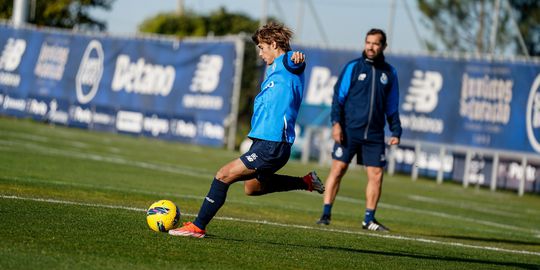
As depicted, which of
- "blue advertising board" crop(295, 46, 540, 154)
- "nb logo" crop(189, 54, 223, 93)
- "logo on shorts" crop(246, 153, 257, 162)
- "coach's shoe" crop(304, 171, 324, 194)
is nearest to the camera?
"logo on shorts" crop(246, 153, 257, 162)

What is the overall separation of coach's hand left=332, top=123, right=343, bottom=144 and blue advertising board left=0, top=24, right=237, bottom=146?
1925 cm

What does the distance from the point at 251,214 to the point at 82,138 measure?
1600 centimetres

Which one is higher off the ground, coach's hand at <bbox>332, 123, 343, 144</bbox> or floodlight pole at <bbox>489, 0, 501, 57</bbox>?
floodlight pole at <bbox>489, 0, 501, 57</bbox>

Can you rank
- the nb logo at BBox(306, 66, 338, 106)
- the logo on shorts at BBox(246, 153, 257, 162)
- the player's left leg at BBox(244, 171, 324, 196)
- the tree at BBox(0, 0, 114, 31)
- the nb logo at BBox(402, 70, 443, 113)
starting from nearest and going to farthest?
the logo on shorts at BBox(246, 153, 257, 162), the player's left leg at BBox(244, 171, 324, 196), the nb logo at BBox(402, 70, 443, 113), the nb logo at BBox(306, 66, 338, 106), the tree at BBox(0, 0, 114, 31)

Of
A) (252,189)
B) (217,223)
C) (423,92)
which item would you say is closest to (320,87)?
(423,92)

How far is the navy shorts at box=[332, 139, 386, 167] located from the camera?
13.2 meters

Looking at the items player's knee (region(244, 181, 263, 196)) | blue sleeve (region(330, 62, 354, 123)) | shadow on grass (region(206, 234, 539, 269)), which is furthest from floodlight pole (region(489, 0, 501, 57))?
player's knee (region(244, 181, 263, 196))

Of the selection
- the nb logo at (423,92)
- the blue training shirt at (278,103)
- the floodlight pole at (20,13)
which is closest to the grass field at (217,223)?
the blue training shirt at (278,103)

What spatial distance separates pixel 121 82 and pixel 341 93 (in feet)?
76.7

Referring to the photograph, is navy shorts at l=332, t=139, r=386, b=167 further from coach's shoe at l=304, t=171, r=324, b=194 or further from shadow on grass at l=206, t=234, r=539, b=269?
coach's shoe at l=304, t=171, r=324, b=194

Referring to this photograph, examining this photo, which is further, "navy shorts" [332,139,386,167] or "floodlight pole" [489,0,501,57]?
"floodlight pole" [489,0,501,57]

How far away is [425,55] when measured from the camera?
28.5 meters

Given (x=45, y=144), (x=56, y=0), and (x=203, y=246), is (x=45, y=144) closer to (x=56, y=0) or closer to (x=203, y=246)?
(x=203, y=246)

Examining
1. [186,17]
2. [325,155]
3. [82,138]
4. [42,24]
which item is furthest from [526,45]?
[186,17]
